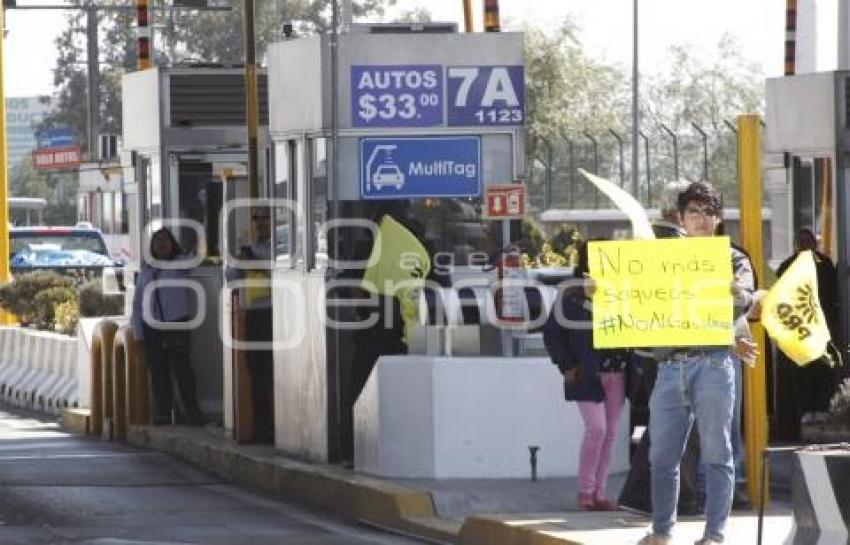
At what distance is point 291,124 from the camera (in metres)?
17.9

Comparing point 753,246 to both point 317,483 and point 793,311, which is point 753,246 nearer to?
point 793,311

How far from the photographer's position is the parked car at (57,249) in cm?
5021

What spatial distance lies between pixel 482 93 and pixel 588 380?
11.2ft

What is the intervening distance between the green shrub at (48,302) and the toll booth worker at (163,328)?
14952mm

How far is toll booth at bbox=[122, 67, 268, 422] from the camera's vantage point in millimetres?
22594

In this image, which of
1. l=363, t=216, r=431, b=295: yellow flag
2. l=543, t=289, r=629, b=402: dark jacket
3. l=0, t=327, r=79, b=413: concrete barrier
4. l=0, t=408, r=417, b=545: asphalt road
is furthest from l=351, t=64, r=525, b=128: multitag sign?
l=0, t=327, r=79, b=413: concrete barrier

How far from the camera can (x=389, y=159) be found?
1722 centimetres

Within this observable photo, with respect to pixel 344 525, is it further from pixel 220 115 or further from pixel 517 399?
pixel 220 115

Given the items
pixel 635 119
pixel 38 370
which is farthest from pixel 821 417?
pixel 635 119

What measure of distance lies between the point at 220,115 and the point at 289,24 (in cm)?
126

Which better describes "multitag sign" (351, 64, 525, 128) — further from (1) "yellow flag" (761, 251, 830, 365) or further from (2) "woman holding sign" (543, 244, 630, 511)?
(1) "yellow flag" (761, 251, 830, 365)

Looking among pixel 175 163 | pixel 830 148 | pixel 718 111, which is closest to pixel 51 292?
pixel 175 163

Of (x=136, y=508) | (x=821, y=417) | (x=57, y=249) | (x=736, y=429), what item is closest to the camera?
(x=736, y=429)

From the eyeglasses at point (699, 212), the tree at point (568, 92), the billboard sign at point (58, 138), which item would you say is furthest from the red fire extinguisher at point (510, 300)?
the billboard sign at point (58, 138)
